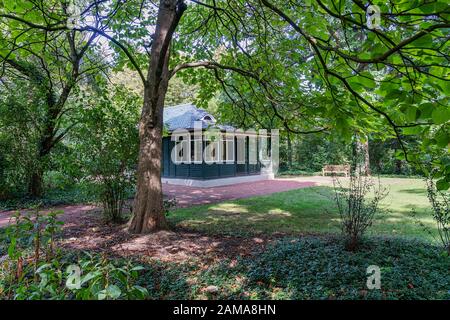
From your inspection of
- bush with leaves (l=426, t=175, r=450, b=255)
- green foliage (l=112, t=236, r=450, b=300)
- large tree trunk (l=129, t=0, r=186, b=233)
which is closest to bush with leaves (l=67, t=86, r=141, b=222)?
large tree trunk (l=129, t=0, r=186, b=233)

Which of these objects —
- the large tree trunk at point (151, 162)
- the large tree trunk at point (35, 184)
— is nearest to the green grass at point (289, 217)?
the large tree trunk at point (151, 162)

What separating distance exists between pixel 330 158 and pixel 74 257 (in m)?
23.1

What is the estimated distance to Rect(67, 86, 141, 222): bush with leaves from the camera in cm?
638

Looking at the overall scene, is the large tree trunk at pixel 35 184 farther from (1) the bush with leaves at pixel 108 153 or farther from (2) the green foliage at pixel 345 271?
(2) the green foliage at pixel 345 271

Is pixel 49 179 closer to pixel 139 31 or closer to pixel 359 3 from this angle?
pixel 139 31

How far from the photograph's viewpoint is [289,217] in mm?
8117

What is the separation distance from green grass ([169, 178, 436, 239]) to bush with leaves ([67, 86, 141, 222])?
60.6 inches

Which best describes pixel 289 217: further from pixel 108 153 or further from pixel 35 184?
pixel 35 184

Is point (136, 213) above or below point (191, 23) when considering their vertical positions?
below

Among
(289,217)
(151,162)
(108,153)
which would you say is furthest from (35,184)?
(289,217)

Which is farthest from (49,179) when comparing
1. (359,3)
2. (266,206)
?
(359,3)

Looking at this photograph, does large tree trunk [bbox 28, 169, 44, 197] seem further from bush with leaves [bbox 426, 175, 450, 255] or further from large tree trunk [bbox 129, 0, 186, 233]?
bush with leaves [bbox 426, 175, 450, 255]

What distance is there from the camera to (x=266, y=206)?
9953 millimetres

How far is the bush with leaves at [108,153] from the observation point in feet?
20.9
